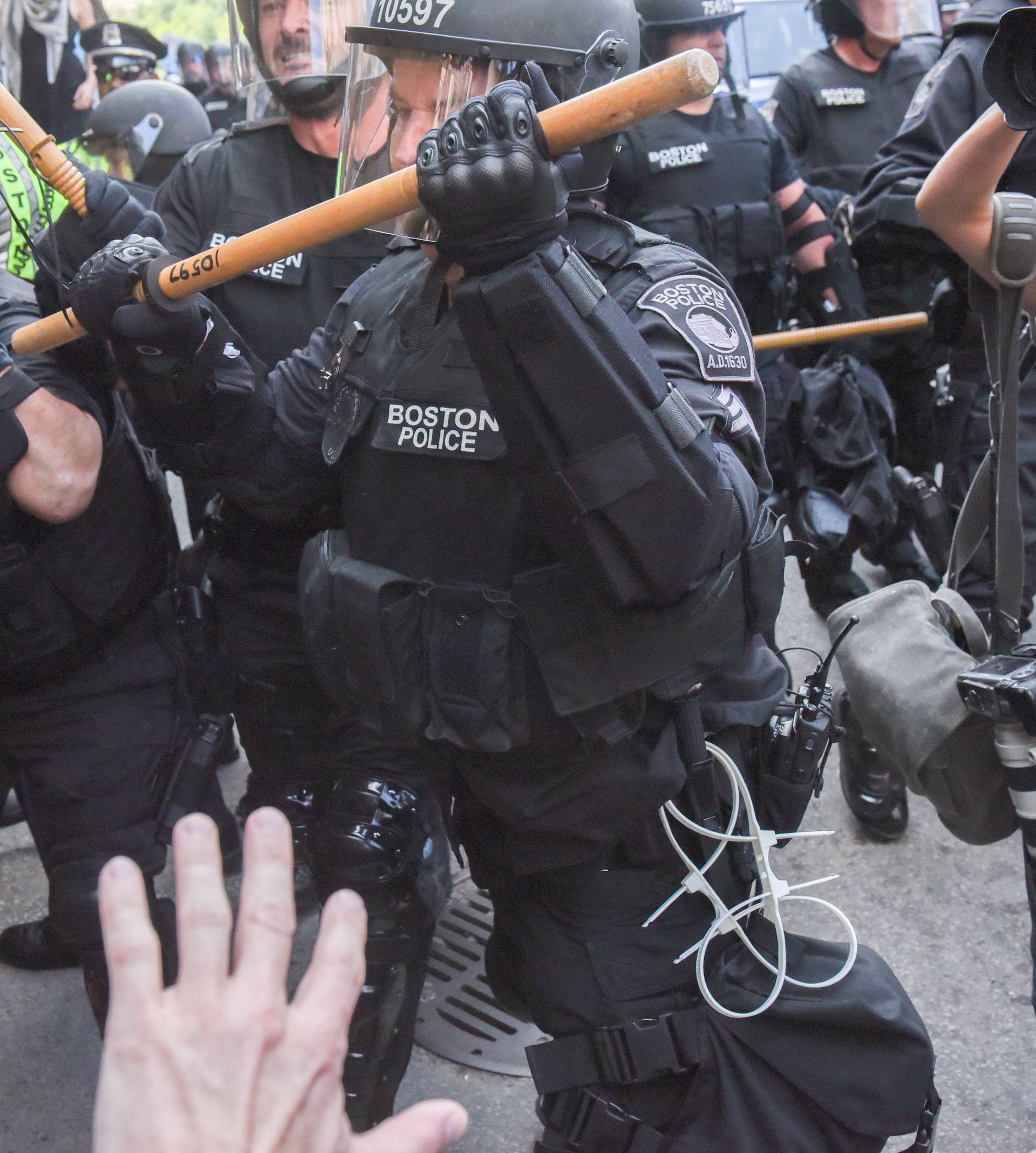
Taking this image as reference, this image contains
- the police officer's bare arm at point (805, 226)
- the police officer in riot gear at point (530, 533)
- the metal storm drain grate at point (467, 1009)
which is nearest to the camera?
the police officer in riot gear at point (530, 533)

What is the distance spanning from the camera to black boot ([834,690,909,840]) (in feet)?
10.9

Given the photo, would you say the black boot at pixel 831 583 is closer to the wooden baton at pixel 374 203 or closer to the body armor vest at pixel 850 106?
the body armor vest at pixel 850 106

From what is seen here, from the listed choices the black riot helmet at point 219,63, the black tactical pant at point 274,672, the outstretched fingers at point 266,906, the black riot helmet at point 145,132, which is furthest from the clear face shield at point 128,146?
the black riot helmet at point 219,63

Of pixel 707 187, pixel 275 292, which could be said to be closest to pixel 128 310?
pixel 275 292

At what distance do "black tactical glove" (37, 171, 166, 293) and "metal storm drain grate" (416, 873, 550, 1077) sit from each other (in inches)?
65.8

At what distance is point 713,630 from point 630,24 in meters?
0.98

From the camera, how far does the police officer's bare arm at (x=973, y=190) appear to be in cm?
202

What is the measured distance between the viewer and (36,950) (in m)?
3.13

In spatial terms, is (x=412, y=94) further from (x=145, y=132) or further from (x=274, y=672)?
(x=145, y=132)

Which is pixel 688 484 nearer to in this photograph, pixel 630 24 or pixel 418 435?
pixel 418 435

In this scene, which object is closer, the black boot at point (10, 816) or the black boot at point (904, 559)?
the black boot at point (10, 816)

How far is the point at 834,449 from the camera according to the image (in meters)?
4.12

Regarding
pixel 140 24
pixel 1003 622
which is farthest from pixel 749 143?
pixel 140 24

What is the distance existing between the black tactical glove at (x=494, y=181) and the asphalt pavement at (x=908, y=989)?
1805mm
